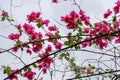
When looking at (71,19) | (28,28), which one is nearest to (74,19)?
(71,19)

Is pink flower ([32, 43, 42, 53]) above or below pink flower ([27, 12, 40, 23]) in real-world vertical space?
below

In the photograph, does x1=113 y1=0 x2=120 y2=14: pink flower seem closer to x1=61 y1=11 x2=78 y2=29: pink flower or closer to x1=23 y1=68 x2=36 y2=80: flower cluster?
x1=61 y1=11 x2=78 y2=29: pink flower

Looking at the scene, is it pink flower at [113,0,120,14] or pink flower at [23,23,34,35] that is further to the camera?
pink flower at [23,23,34,35]

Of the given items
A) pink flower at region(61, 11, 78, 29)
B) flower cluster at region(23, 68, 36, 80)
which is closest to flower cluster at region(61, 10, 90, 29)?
pink flower at region(61, 11, 78, 29)

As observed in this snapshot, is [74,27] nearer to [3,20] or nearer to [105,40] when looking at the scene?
[105,40]

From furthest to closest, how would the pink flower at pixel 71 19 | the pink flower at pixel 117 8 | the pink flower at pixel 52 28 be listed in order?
the pink flower at pixel 52 28
the pink flower at pixel 71 19
the pink flower at pixel 117 8

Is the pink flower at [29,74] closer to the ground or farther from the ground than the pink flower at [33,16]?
closer to the ground

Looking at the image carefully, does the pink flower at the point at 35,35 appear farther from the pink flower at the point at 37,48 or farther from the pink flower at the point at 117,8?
the pink flower at the point at 117,8

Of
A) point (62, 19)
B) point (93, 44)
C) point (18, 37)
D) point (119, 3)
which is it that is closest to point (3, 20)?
point (18, 37)

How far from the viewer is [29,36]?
790cm

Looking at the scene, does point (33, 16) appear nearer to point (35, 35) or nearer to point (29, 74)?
point (35, 35)

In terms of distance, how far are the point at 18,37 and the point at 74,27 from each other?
1339 millimetres

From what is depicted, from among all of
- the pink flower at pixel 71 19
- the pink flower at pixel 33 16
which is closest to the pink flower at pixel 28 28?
the pink flower at pixel 33 16

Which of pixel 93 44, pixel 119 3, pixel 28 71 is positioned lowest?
pixel 28 71
